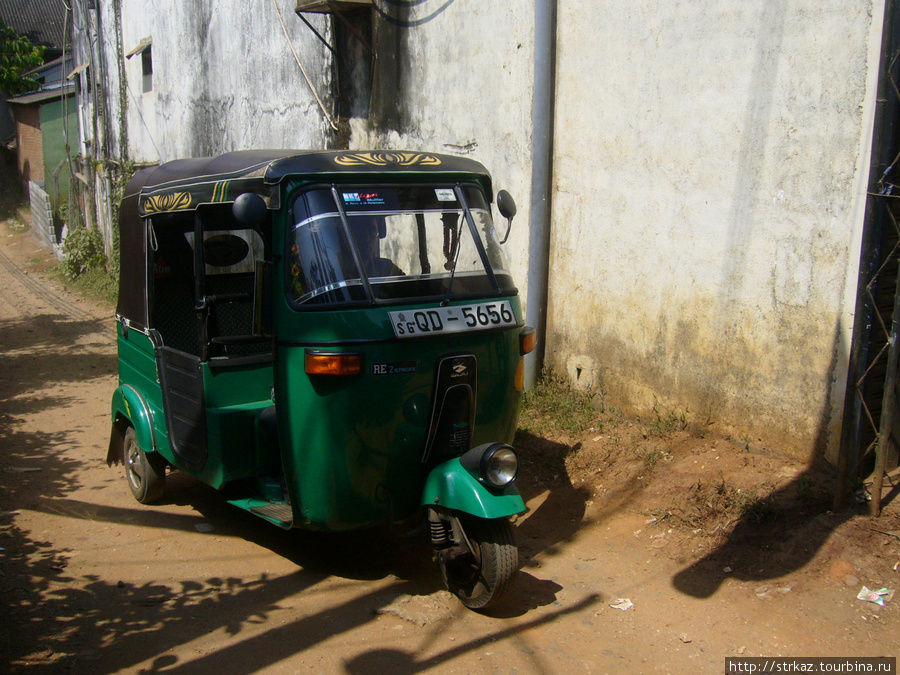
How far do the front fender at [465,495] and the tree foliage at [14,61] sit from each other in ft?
79.6

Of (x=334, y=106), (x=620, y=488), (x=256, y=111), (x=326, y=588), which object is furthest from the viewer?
(x=256, y=111)

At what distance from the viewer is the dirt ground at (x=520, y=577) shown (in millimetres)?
3686

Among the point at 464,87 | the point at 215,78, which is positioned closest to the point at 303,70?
the point at 215,78

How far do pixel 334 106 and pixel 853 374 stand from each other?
21.9 feet

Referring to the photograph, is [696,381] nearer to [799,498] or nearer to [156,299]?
[799,498]

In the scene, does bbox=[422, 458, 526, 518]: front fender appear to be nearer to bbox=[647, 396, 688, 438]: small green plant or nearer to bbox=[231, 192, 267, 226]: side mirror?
bbox=[231, 192, 267, 226]: side mirror

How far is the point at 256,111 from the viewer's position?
1118 cm

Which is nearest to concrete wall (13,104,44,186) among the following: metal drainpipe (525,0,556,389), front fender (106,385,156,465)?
front fender (106,385,156,465)

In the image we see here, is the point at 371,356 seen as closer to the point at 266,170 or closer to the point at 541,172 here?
the point at 266,170

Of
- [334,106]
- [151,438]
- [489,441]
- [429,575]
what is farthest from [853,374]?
[334,106]

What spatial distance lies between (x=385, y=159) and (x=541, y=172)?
8.51ft

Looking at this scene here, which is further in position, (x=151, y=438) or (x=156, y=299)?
(x=156, y=299)

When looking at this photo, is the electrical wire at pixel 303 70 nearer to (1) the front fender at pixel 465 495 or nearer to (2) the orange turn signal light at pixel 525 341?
(2) the orange turn signal light at pixel 525 341

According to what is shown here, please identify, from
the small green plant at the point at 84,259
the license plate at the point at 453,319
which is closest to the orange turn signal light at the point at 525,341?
the license plate at the point at 453,319
